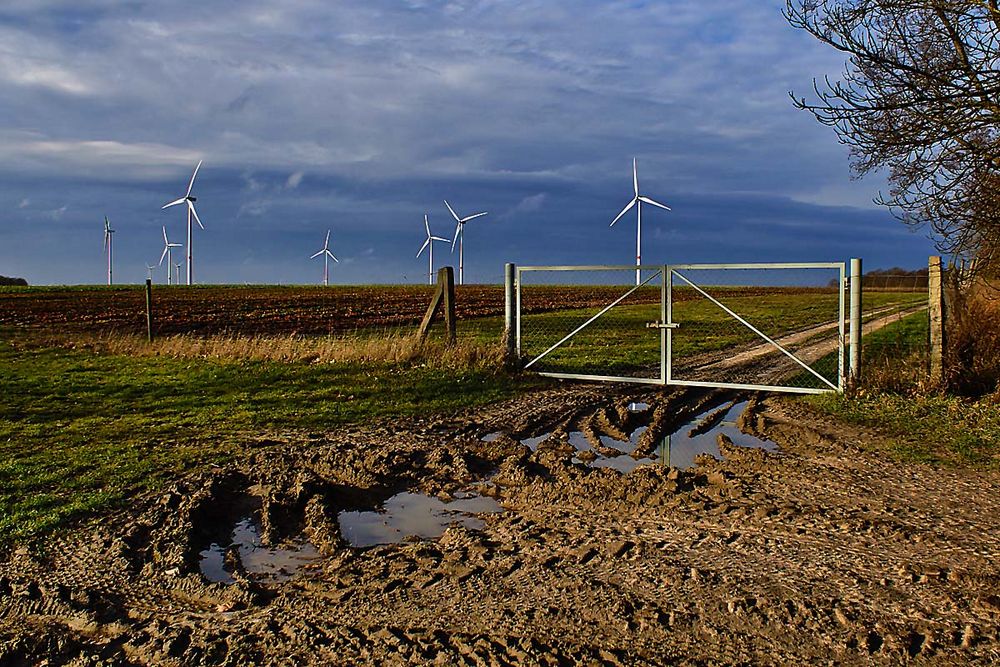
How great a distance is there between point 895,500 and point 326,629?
5.27 m

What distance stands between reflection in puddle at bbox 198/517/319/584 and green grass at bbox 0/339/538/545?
151cm

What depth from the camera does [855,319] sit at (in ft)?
43.9

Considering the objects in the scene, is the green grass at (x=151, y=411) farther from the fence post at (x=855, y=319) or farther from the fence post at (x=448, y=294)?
→ the fence post at (x=855, y=319)

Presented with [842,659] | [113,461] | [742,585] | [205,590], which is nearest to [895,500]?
[742,585]

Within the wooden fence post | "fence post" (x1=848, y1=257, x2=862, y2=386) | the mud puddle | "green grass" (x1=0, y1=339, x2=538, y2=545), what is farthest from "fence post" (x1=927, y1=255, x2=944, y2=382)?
the wooden fence post

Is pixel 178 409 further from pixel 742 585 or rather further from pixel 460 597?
pixel 742 585

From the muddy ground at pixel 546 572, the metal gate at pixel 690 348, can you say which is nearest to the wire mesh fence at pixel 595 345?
the metal gate at pixel 690 348

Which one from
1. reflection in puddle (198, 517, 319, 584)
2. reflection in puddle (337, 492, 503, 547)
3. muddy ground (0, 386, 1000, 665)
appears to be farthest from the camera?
reflection in puddle (337, 492, 503, 547)

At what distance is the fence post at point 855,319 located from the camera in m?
13.3

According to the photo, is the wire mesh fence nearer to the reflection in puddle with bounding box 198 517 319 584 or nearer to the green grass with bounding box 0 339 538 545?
the green grass with bounding box 0 339 538 545

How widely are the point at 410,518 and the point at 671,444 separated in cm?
438

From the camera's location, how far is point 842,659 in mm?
4305

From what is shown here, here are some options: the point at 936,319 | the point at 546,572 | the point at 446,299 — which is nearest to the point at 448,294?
the point at 446,299

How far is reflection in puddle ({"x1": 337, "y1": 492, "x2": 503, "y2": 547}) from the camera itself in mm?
6656
